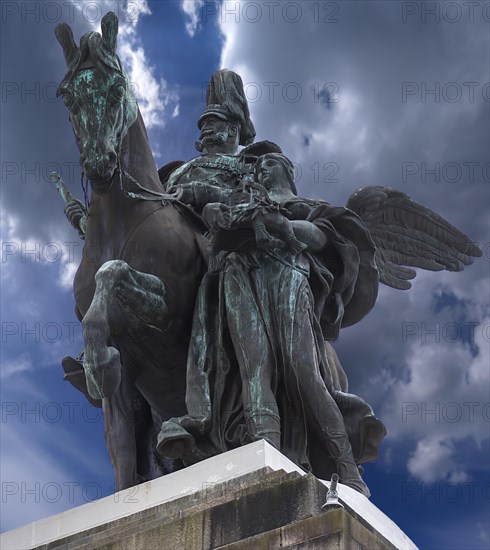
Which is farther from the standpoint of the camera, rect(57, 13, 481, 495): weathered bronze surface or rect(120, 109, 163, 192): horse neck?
rect(120, 109, 163, 192): horse neck

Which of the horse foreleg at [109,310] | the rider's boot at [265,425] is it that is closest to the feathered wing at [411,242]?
the horse foreleg at [109,310]

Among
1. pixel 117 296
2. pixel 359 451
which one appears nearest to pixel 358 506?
pixel 359 451

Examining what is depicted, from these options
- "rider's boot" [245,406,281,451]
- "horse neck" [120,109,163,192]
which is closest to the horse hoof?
"rider's boot" [245,406,281,451]

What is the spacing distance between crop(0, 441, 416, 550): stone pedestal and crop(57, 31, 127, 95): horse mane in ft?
12.9

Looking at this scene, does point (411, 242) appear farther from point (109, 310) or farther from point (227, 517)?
point (227, 517)

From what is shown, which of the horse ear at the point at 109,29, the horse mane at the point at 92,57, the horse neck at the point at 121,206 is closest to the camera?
the horse mane at the point at 92,57

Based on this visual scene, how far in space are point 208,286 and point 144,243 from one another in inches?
29.0

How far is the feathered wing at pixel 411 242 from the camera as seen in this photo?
14992 mm

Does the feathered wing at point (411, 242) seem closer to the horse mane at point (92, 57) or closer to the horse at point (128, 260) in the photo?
the horse at point (128, 260)

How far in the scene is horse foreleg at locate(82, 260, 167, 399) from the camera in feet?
38.4

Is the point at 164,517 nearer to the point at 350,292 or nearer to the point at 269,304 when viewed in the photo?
the point at 269,304

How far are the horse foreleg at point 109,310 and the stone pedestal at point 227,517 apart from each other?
133cm

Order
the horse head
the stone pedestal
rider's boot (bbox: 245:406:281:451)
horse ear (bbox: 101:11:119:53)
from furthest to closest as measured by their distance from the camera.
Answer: horse ear (bbox: 101:11:119:53), the horse head, rider's boot (bbox: 245:406:281:451), the stone pedestal

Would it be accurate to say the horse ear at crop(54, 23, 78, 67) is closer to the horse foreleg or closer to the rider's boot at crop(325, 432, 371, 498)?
the horse foreleg
